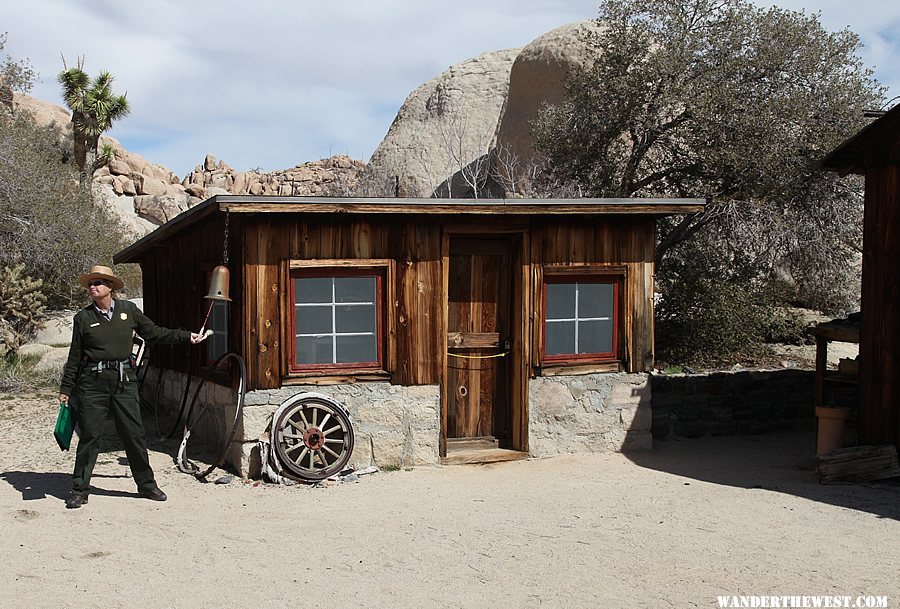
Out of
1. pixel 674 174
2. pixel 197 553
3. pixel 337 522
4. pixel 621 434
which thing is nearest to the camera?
pixel 197 553

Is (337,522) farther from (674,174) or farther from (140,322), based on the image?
(674,174)

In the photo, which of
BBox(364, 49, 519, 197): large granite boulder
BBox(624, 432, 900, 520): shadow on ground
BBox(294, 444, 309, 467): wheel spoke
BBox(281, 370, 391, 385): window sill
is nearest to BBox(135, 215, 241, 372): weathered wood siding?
BBox(281, 370, 391, 385): window sill

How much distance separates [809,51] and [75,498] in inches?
560

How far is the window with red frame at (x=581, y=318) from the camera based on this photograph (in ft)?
28.9

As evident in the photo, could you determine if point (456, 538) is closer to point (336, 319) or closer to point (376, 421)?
point (376, 421)

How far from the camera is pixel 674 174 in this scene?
15422 mm

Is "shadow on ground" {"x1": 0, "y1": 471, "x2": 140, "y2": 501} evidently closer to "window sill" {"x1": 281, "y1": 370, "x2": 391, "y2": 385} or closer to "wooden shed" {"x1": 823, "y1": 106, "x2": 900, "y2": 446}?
"window sill" {"x1": 281, "y1": 370, "x2": 391, "y2": 385}

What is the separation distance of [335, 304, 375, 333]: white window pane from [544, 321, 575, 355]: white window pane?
6.41 ft

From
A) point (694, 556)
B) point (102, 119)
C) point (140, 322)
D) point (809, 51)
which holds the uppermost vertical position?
point (102, 119)

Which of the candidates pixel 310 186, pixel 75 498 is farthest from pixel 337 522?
pixel 310 186

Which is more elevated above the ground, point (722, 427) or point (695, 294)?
point (695, 294)

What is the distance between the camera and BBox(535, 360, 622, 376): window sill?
28.8ft

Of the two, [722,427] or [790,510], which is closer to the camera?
[790,510]

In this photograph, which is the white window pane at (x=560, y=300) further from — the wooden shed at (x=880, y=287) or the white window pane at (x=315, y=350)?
the wooden shed at (x=880, y=287)
